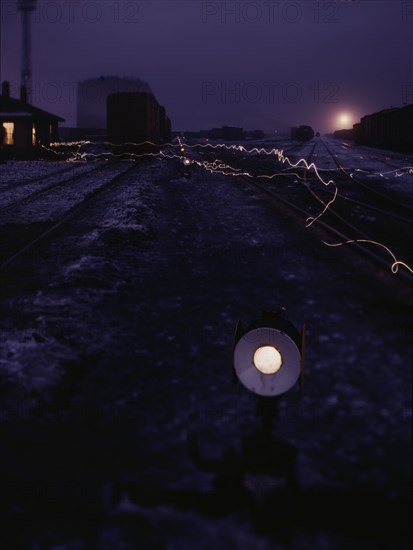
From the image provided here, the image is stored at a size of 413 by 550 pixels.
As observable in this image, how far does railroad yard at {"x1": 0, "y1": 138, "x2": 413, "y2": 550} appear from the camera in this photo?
247 centimetres

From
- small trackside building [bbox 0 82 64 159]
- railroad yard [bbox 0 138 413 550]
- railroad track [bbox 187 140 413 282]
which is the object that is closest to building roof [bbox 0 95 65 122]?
small trackside building [bbox 0 82 64 159]

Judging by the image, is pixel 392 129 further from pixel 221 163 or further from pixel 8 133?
pixel 8 133

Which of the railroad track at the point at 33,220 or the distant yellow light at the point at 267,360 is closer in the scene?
the distant yellow light at the point at 267,360

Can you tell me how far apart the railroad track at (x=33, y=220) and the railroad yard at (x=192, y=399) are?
0.25 m

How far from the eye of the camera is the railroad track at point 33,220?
8.35m

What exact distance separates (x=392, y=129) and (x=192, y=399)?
4612 cm

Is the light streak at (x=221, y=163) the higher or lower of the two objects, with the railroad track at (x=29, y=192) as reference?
higher

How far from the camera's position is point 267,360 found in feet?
9.63

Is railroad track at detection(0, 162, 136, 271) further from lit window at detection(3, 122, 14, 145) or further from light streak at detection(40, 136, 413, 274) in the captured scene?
lit window at detection(3, 122, 14, 145)

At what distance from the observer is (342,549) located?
2.29 metres

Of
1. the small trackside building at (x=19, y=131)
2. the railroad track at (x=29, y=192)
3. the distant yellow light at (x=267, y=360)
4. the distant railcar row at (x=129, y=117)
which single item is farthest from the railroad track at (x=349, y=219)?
the small trackside building at (x=19, y=131)

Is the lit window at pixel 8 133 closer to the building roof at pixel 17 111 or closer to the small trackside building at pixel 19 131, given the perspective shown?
the small trackside building at pixel 19 131

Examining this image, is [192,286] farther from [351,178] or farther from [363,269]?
[351,178]

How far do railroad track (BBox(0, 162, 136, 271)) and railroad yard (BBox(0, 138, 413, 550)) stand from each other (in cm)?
25
